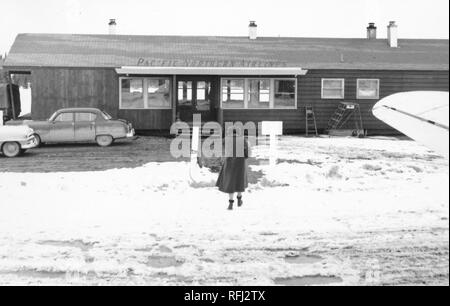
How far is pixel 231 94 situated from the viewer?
15.6 m

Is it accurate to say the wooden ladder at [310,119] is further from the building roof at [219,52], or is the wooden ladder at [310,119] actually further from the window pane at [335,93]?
the building roof at [219,52]

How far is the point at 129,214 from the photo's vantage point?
5.02m

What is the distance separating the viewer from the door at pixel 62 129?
33.3ft

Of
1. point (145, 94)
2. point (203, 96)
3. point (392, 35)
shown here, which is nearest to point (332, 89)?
point (392, 35)

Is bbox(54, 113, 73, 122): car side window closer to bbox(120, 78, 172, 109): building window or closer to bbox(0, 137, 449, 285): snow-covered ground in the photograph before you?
bbox(0, 137, 449, 285): snow-covered ground

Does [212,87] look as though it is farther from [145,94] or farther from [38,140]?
[38,140]

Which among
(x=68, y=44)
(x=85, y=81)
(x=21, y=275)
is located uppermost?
(x=68, y=44)

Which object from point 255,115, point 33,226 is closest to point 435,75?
point 255,115

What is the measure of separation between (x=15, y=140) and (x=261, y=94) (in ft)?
27.2

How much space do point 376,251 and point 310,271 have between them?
0.87 meters

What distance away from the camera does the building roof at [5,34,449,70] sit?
45.1 ft

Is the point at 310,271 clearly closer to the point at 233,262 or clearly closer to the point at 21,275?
the point at 233,262

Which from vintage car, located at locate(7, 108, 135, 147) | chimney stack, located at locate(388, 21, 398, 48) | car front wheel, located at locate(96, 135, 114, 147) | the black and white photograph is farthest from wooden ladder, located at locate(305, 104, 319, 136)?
car front wheel, located at locate(96, 135, 114, 147)

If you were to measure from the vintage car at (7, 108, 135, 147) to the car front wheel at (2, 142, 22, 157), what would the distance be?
666mm
